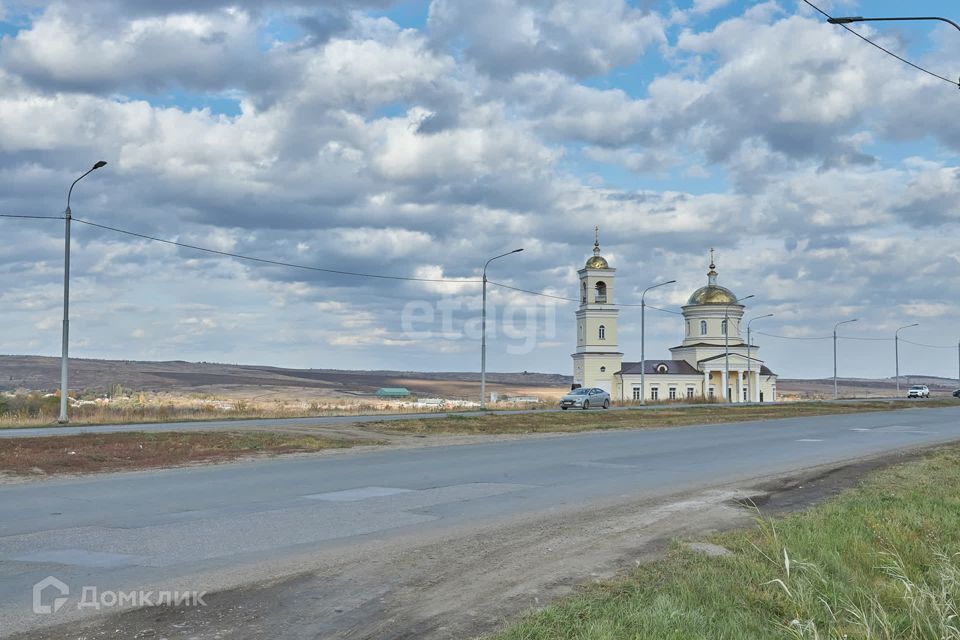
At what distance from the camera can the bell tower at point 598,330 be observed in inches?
3878

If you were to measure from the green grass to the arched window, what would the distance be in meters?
87.8

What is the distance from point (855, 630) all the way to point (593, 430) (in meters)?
27.7

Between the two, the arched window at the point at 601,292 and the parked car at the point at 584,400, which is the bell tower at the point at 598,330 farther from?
the parked car at the point at 584,400

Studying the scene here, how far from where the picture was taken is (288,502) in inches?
534

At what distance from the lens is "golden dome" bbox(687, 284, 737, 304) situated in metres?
109

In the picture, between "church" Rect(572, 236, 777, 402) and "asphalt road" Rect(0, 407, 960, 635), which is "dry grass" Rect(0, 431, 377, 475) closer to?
"asphalt road" Rect(0, 407, 960, 635)

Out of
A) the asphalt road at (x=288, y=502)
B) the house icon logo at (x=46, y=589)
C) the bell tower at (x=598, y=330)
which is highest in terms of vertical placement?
the bell tower at (x=598, y=330)

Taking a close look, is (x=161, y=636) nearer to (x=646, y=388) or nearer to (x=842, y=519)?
(x=842, y=519)

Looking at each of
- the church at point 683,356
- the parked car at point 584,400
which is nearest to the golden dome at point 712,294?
the church at point 683,356

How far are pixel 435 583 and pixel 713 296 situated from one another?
4148 inches

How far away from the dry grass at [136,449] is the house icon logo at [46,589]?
33.9 ft

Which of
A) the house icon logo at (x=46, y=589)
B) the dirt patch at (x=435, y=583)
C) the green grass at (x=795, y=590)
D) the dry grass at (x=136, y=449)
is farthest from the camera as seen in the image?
the dry grass at (x=136, y=449)

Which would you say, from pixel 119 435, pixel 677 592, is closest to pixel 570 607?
pixel 677 592

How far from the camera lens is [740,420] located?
43938 mm
